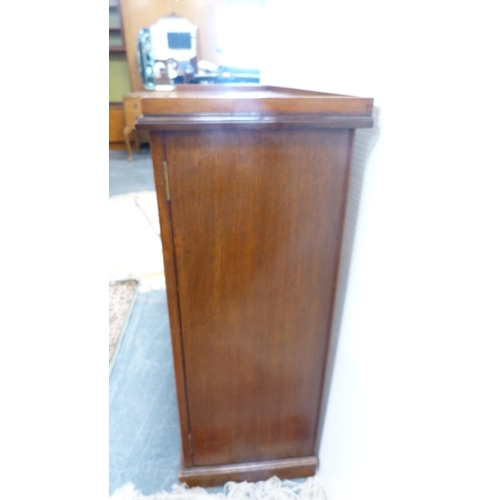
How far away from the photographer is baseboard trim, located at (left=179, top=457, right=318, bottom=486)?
88cm

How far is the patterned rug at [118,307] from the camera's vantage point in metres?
1.36

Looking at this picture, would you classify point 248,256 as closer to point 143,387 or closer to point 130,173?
point 143,387

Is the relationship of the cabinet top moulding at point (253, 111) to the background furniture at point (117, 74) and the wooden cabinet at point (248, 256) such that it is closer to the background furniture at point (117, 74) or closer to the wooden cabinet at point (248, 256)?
the wooden cabinet at point (248, 256)

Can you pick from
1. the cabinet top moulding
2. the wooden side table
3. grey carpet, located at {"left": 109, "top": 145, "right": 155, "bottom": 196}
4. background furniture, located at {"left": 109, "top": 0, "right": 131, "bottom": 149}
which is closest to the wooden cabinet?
the cabinet top moulding

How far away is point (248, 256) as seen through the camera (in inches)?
25.9

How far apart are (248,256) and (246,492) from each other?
606 millimetres

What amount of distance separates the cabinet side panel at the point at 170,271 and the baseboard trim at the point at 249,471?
8 cm

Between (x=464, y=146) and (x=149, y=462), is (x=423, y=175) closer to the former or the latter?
(x=464, y=146)

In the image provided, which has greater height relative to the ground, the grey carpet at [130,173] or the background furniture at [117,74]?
the background furniture at [117,74]

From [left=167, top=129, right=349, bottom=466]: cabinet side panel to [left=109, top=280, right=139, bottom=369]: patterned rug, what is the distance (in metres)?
0.64

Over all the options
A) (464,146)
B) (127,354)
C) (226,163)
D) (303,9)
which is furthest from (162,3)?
(464,146)


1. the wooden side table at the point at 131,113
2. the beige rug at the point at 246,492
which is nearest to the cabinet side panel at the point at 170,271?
the beige rug at the point at 246,492

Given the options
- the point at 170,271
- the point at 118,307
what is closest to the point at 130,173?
the point at 118,307

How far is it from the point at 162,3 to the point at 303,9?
2.92 m
